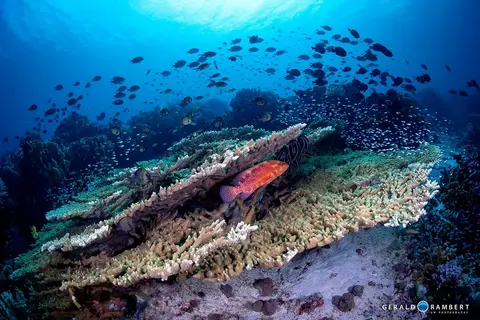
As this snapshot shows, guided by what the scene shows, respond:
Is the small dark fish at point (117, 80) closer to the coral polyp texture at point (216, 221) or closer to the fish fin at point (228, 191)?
the coral polyp texture at point (216, 221)

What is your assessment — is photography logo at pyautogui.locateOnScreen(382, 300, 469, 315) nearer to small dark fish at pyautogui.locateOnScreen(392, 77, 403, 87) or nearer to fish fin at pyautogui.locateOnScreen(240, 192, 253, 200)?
fish fin at pyautogui.locateOnScreen(240, 192, 253, 200)

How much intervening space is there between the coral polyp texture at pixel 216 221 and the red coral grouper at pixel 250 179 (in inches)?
9.0

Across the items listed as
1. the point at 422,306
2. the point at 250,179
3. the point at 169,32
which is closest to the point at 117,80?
the point at 250,179

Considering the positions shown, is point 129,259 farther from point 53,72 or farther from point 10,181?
point 53,72

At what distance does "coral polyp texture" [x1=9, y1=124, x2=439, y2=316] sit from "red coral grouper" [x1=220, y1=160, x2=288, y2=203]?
229 mm

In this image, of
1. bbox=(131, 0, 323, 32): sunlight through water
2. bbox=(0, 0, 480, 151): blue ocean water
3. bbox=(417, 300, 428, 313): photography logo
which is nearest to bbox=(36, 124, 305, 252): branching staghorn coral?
bbox=(417, 300, 428, 313): photography logo

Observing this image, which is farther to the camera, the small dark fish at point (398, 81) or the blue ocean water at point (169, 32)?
the blue ocean water at point (169, 32)

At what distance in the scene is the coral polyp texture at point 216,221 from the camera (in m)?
2.49

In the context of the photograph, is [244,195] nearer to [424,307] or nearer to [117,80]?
[424,307]

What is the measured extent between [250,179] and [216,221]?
1.82 ft

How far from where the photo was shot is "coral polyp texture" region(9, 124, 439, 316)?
2.49 meters

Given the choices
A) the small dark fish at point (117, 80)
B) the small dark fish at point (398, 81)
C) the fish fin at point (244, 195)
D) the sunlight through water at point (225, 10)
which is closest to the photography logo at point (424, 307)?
the fish fin at point (244, 195)

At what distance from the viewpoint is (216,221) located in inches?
111

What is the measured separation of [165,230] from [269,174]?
1309 mm
